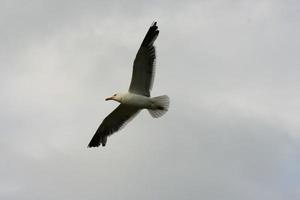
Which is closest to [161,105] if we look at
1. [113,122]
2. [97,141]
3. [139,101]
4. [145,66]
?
[139,101]

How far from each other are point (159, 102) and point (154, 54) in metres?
1.47

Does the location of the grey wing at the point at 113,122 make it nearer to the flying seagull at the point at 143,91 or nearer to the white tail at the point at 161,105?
the flying seagull at the point at 143,91

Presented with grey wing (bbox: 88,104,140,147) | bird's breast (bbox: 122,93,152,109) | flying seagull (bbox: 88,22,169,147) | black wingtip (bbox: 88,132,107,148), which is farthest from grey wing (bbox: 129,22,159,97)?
black wingtip (bbox: 88,132,107,148)

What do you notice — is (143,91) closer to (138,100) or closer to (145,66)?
(138,100)

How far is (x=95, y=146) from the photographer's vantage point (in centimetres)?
2928

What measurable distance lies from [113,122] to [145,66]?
8.97ft

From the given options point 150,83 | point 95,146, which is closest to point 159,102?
point 150,83

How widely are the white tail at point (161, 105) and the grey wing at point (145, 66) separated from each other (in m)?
0.45

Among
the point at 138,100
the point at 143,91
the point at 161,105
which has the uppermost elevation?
the point at 143,91

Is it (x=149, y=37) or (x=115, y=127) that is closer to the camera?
(x=149, y=37)

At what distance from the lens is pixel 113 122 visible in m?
28.8

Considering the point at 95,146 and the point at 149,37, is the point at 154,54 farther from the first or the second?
the point at 95,146

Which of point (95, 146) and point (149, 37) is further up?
point (149, 37)

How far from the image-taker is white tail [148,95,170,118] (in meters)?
27.1
